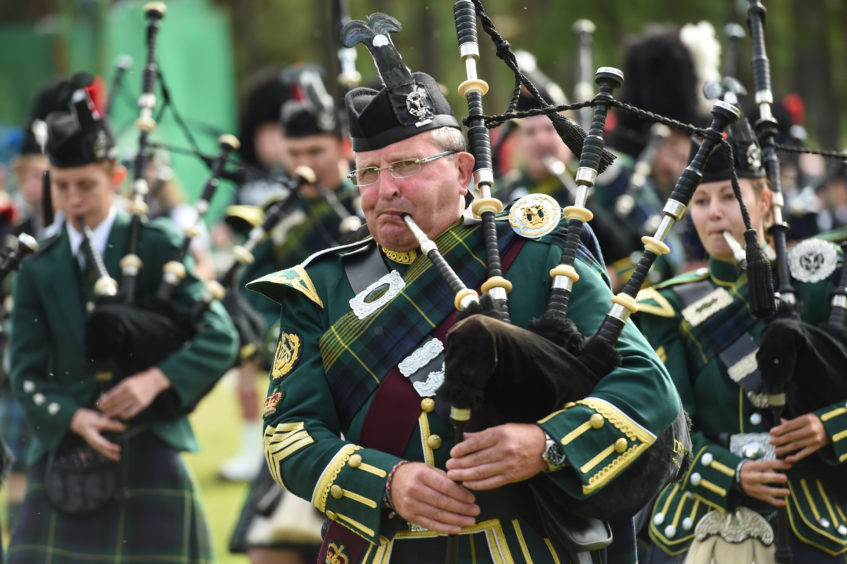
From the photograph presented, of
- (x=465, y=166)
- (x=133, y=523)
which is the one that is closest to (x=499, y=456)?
(x=465, y=166)

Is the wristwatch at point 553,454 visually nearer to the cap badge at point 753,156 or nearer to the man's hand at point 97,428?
the cap badge at point 753,156

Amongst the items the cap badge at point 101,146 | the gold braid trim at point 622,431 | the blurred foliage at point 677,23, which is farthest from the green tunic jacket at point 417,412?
the blurred foliage at point 677,23

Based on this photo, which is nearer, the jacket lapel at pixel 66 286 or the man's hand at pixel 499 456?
the man's hand at pixel 499 456

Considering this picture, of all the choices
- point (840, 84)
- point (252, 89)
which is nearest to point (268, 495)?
point (252, 89)

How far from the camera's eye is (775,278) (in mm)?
4352

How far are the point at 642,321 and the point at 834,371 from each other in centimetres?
67

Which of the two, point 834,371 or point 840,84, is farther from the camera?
point 840,84

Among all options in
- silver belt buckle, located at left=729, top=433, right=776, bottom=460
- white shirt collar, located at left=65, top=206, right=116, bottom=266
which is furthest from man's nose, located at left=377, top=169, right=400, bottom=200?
white shirt collar, located at left=65, top=206, right=116, bottom=266

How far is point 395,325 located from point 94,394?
249 centimetres

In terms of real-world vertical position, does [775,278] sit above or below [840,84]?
below

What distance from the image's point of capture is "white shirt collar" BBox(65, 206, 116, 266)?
541cm

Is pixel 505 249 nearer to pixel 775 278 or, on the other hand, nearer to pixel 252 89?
pixel 775 278

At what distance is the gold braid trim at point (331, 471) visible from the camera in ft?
10.2

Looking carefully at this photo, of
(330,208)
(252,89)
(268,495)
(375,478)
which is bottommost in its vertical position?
(268,495)
